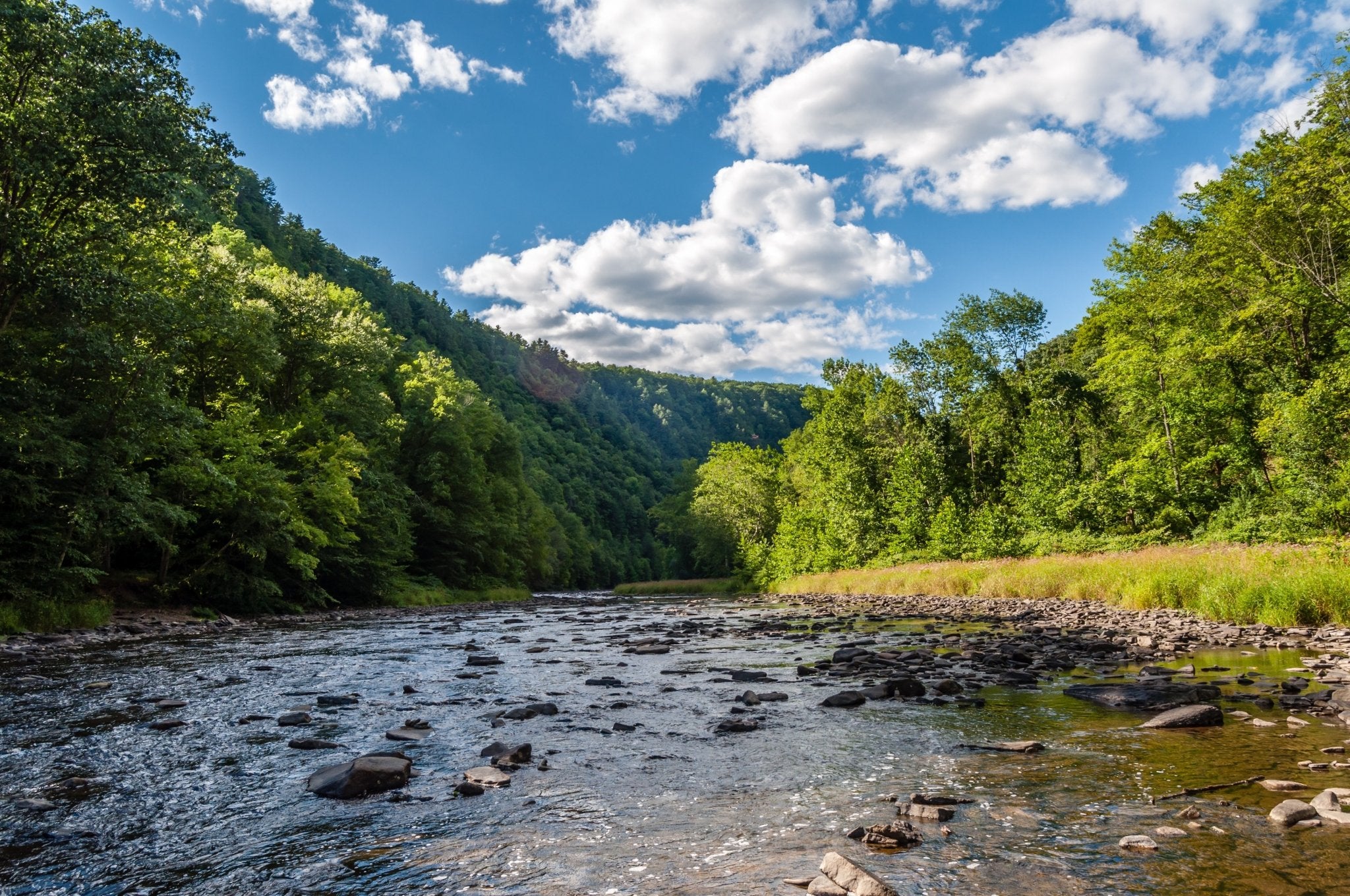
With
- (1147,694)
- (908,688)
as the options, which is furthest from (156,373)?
(1147,694)

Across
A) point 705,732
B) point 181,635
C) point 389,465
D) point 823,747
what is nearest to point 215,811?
point 705,732

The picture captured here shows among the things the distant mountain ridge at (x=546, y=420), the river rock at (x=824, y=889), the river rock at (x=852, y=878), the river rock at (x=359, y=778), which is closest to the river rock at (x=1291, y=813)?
the river rock at (x=852, y=878)

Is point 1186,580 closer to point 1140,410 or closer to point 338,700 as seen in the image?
point 338,700

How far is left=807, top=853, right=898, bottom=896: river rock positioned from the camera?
12.4ft

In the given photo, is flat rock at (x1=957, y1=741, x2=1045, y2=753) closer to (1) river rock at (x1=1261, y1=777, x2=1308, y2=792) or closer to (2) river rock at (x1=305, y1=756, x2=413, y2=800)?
(1) river rock at (x1=1261, y1=777, x2=1308, y2=792)

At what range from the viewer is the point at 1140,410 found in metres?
42.4

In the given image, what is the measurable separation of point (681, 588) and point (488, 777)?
239 feet

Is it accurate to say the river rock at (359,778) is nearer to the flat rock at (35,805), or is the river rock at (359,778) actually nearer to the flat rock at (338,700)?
the flat rock at (35,805)

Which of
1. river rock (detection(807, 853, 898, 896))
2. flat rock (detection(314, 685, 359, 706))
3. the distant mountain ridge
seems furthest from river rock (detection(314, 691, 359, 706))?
the distant mountain ridge

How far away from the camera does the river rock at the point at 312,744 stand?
7672 mm

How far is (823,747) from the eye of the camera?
7.35 m

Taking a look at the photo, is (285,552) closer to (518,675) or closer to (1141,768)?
(518,675)

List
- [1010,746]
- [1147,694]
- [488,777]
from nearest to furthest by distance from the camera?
[488,777] → [1010,746] → [1147,694]

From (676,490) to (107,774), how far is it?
126 meters
